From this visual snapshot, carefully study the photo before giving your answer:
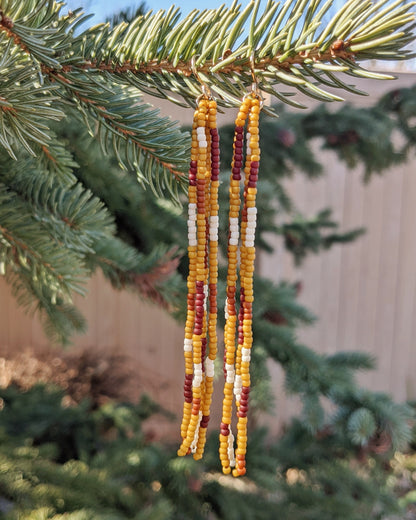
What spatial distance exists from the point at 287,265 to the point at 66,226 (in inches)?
63.6

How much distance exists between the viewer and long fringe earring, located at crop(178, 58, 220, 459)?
11.1 inches

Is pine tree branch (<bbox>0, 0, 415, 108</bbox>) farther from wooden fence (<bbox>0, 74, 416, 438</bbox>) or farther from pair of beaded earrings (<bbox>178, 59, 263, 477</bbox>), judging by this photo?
wooden fence (<bbox>0, 74, 416, 438</bbox>)

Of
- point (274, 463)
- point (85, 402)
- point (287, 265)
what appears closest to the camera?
point (274, 463)

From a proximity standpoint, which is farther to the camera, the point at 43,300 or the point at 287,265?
the point at 287,265

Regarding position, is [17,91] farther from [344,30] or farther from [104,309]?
[104,309]

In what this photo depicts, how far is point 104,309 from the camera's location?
78.2 inches

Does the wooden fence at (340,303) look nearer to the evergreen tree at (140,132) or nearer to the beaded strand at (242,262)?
the evergreen tree at (140,132)

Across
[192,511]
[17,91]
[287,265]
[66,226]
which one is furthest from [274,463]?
[287,265]

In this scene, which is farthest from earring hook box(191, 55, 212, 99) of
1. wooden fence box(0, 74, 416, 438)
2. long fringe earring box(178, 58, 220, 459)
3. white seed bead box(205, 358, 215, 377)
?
wooden fence box(0, 74, 416, 438)

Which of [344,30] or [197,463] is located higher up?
[344,30]

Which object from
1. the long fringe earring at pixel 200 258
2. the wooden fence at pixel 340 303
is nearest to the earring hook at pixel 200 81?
the long fringe earring at pixel 200 258

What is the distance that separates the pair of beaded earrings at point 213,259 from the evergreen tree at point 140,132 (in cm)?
2

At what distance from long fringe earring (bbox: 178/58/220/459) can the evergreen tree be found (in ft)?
0.06

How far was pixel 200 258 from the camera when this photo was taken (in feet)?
0.99
